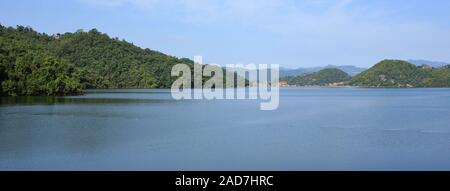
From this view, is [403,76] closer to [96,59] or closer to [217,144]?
[96,59]

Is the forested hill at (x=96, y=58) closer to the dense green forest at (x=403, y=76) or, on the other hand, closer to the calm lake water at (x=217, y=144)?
the calm lake water at (x=217, y=144)

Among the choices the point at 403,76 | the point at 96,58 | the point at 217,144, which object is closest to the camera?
the point at 217,144

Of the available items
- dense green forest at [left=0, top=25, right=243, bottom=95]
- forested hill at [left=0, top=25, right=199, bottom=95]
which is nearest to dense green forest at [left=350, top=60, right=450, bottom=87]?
dense green forest at [left=0, top=25, right=243, bottom=95]

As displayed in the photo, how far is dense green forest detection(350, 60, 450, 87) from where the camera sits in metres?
152

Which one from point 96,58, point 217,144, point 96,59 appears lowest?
point 217,144

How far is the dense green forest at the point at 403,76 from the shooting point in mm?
151875

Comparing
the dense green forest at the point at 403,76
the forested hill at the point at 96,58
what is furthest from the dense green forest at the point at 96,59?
the dense green forest at the point at 403,76

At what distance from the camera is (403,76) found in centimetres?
15488

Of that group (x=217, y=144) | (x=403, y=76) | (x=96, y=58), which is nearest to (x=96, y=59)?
(x=96, y=58)

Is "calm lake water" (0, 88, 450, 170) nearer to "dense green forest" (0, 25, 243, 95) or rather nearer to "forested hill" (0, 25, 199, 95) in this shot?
"dense green forest" (0, 25, 243, 95)

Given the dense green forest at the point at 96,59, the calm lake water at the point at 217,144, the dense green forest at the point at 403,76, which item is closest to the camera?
the calm lake water at the point at 217,144
